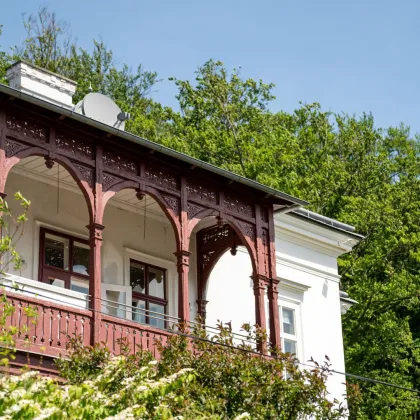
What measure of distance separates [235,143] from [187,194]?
16.4 m

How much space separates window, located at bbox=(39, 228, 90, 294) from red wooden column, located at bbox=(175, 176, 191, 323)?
205 cm

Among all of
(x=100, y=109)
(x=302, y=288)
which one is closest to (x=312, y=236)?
(x=302, y=288)

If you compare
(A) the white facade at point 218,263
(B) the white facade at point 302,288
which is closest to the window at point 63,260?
(A) the white facade at point 218,263

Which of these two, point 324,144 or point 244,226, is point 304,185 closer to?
point 324,144

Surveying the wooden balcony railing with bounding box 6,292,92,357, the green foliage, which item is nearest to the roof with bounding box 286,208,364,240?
the green foliage

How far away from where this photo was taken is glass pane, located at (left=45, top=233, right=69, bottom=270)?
65.2 feet

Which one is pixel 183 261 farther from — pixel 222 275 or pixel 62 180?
pixel 222 275

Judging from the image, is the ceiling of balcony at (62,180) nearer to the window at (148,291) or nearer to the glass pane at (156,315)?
the window at (148,291)

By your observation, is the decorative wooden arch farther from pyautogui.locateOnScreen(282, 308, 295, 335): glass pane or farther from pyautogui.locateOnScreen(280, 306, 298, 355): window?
pyautogui.locateOnScreen(282, 308, 295, 335): glass pane

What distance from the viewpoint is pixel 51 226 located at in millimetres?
19844

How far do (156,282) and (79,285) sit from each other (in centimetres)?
208

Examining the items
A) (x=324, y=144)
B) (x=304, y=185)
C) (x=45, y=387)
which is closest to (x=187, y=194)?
(x=45, y=387)

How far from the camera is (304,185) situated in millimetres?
34844

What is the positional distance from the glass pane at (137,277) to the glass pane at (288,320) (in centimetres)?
361
